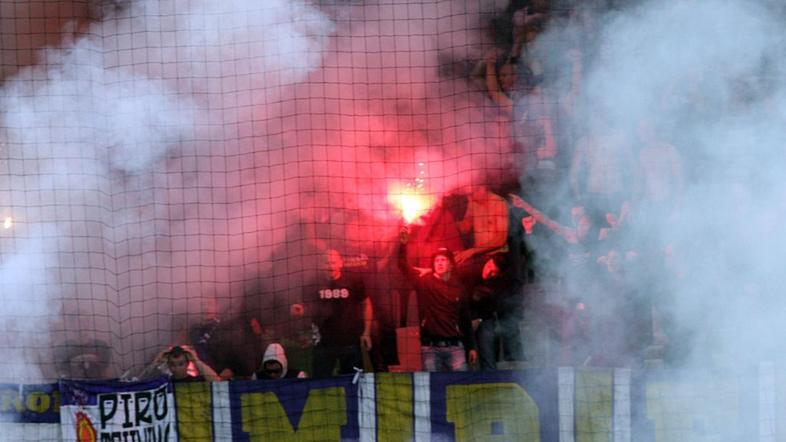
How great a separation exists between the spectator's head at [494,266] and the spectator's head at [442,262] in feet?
0.71

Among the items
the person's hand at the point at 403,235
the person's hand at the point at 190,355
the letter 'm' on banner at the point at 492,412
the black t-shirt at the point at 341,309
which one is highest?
the person's hand at the point at 403,235

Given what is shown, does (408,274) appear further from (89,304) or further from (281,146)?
(89,304)

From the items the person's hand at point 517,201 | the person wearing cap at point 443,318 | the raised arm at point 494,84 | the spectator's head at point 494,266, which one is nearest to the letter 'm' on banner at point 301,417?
the person wearing cap at point 443,318

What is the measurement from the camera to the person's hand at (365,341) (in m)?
7.13

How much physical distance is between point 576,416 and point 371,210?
247 cm

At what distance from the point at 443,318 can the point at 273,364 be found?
1.15 metres

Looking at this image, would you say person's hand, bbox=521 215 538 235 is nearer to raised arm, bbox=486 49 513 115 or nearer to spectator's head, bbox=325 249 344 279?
raised arm, bbox=486 49 513 115

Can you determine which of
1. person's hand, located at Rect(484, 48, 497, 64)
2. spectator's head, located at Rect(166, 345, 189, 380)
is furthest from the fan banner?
Result: person's hand, located at Rect(484, 48, 497, 64)

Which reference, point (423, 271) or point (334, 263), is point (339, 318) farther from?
point (423, 271)

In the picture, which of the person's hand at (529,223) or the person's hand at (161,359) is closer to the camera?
the person's hand at (161,359)

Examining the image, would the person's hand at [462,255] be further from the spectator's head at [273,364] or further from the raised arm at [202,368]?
the raised arm at [202,368]

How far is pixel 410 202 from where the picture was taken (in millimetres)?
7605

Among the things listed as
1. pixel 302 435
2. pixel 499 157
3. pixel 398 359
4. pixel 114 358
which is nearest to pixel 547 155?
pixel 499 157

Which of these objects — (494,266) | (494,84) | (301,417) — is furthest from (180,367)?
(494,84)
